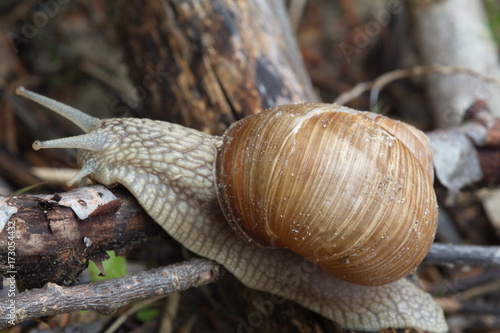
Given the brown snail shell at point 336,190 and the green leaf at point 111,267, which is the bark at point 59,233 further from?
the brown snail shell at point 336,190

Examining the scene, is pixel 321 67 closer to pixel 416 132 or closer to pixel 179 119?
pixel 179 119

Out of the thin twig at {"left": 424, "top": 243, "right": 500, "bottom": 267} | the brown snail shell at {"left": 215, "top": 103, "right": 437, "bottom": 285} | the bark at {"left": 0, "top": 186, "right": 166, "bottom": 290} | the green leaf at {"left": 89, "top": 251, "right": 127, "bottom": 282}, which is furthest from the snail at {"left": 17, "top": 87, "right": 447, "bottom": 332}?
the green leaf at {"left": 89, "top": 251, "right": 127, "bottom": 282}

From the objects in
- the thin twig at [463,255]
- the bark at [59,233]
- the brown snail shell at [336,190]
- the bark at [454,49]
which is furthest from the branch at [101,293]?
the bark at [454,49]

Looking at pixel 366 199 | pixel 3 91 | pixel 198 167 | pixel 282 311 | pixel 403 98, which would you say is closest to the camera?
pixel 366 199

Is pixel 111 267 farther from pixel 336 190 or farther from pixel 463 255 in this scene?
pixel 463 255

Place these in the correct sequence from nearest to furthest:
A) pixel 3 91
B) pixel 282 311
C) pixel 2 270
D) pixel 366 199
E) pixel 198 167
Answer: pixel 2 270, pixel 366 199, pixel 198 167, pixel 282 311, pixel 3 91

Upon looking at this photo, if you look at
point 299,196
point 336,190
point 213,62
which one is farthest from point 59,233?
point 213,62

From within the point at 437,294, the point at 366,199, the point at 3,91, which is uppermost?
the point at 3,91

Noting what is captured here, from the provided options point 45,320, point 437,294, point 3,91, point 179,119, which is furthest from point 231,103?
point 3,91
